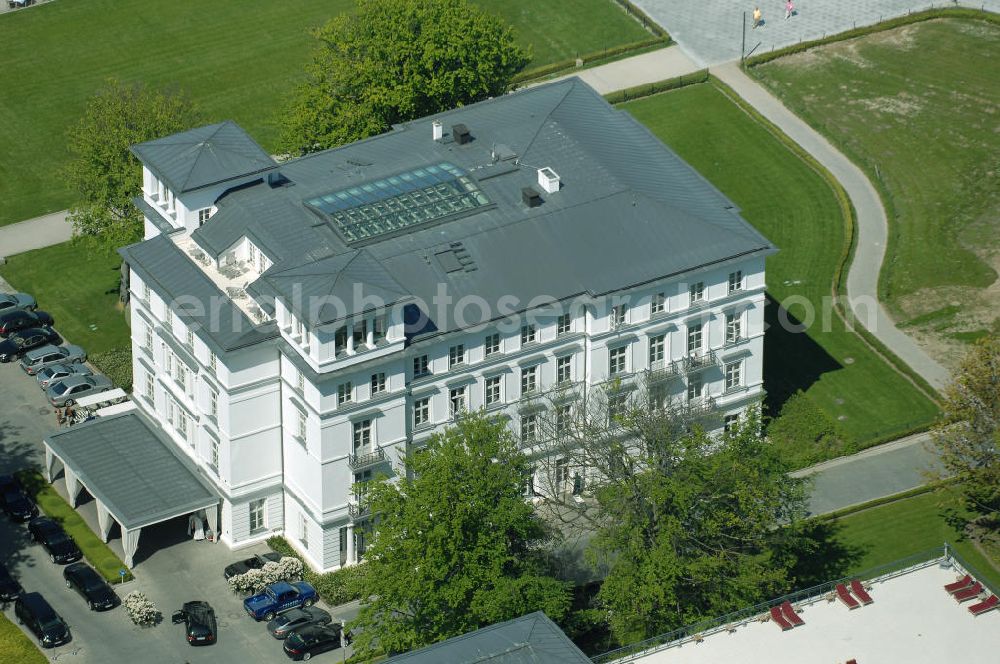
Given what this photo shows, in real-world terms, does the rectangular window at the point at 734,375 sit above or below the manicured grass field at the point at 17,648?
above

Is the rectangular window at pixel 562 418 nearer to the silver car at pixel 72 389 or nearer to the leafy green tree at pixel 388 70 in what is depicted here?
the leafy green tree at pixel 388 70

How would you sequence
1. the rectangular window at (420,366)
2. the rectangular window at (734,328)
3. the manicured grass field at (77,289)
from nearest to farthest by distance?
the rectangular window at (420,366), the rectangular window at (734,328), the manicured grass field at (77,289)

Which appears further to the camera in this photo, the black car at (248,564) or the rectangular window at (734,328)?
the rectangular window at (734,328)

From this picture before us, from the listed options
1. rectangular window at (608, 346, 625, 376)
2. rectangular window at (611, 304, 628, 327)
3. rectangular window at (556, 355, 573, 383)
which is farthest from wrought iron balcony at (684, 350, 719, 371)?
rectangular window at (556, 355, 573, 383)

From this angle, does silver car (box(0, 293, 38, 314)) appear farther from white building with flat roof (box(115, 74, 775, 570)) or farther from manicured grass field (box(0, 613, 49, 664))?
manicured grass field (box(0, 613, 49, 664))

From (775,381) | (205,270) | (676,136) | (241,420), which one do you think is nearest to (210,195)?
(205,270)

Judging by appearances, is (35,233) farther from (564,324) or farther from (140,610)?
(564,324)

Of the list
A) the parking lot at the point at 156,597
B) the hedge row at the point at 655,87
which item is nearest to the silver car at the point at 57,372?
the parking lot at the point at 156,597

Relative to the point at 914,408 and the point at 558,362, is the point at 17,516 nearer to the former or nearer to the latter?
the point at 558,362
